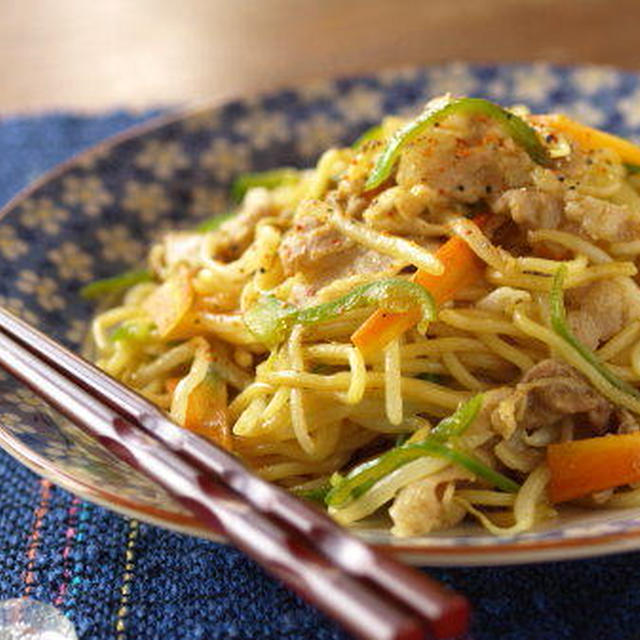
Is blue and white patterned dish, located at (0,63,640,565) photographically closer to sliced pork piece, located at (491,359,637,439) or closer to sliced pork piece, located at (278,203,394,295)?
sliced pork piece, located at (278,203,394,295)

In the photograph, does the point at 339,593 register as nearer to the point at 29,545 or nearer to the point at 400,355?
the point at 400,355

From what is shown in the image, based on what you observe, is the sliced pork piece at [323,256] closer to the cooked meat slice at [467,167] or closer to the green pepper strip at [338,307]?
the green pepper strip at [338,307]

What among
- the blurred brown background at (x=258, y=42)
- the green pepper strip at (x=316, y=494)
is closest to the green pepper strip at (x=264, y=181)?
the blurred brown background at (x=258, y=42)

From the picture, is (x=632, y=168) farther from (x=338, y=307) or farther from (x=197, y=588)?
(x=197, y=588)

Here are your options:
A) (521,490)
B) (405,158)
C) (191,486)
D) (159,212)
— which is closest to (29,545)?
(191,486)

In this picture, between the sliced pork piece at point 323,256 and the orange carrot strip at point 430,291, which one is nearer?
the orange carrot strip at point 430,291

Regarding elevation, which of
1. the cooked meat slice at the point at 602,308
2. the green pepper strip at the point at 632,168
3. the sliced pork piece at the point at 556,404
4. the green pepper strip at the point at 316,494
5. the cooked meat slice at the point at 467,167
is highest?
the cooked meat slice at the point at 467,167

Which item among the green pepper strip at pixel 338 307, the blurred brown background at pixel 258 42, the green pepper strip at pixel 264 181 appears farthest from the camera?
the blurred brown background at pixel 258 42
